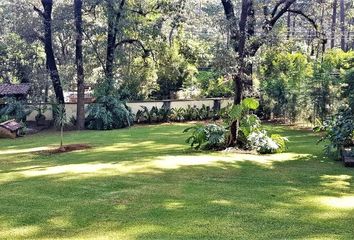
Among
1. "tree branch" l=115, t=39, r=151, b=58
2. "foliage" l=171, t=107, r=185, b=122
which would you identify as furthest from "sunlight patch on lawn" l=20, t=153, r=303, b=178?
"tree branch" l=115, t=39, r=151, b=58

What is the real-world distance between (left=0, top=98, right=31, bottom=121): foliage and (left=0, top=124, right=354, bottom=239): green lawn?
9.92 metres

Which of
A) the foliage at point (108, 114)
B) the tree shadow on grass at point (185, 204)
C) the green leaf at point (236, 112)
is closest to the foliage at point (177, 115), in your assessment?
the foliage at point (108, 114)

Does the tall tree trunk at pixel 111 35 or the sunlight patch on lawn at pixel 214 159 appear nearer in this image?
the sunlight patch on lawn at pixel 214 159

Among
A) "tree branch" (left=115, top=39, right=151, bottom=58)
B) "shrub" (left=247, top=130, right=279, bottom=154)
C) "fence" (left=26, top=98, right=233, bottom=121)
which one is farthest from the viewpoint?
"tree branch" (left=115, top=39, right=151, bottom=58)

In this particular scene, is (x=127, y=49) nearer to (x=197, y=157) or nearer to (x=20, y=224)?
(x=197, y=157)

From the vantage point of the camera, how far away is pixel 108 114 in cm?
2192

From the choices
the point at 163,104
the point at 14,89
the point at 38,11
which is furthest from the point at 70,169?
the point at 38,11

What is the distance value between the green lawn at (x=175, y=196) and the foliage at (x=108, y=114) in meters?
8.72

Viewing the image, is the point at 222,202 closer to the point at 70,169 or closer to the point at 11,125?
the point at 70,169

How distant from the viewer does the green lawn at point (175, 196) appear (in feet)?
18.5

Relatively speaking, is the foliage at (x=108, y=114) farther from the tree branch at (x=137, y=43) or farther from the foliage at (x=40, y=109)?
A: the tree branch at (x=137, y=43)

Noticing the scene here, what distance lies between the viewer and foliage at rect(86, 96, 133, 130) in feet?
71.3

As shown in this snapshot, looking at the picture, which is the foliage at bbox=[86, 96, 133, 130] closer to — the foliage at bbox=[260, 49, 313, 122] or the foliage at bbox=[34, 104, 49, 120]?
the foliage at bbox=[34, 104, 49, 120]

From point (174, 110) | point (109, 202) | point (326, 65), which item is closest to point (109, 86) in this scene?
point (174, 110)
